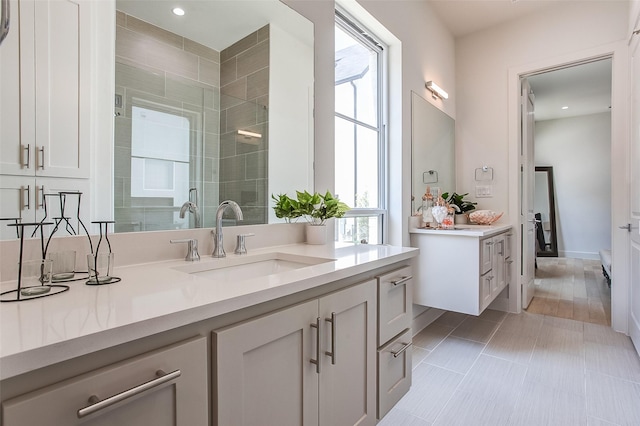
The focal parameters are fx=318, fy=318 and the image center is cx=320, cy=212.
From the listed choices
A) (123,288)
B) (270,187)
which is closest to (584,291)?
(270,187)

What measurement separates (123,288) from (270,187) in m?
0.93

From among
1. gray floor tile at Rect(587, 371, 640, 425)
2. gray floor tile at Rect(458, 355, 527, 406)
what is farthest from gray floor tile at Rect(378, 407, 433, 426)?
gray floor tile at Rect(587, 371, 640, 425)

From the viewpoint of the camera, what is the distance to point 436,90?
298cm

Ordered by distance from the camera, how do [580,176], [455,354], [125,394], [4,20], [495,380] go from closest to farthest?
[125,394]
[4,20]
[495,380]
[455,354]
[580,176]

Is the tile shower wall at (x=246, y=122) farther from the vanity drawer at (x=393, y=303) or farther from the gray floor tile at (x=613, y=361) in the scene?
the gray floor tile at (x=613, y=361)

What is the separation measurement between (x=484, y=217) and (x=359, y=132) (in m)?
1.55

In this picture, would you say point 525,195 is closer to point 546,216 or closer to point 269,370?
point 269,370

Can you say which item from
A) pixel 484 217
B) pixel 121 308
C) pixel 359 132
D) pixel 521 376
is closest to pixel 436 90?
pixel 359 132

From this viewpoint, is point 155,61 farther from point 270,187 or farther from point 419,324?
point 419,324

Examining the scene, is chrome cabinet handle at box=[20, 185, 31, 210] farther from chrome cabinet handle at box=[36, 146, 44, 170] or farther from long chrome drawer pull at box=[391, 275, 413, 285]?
long chrome drawer pull at box=[391, 275, 413, 285]

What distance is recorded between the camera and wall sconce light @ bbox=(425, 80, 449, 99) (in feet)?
9.52

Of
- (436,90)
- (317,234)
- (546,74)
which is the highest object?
(546,74)

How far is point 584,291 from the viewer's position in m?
3.89

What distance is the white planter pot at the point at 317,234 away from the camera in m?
1.63
